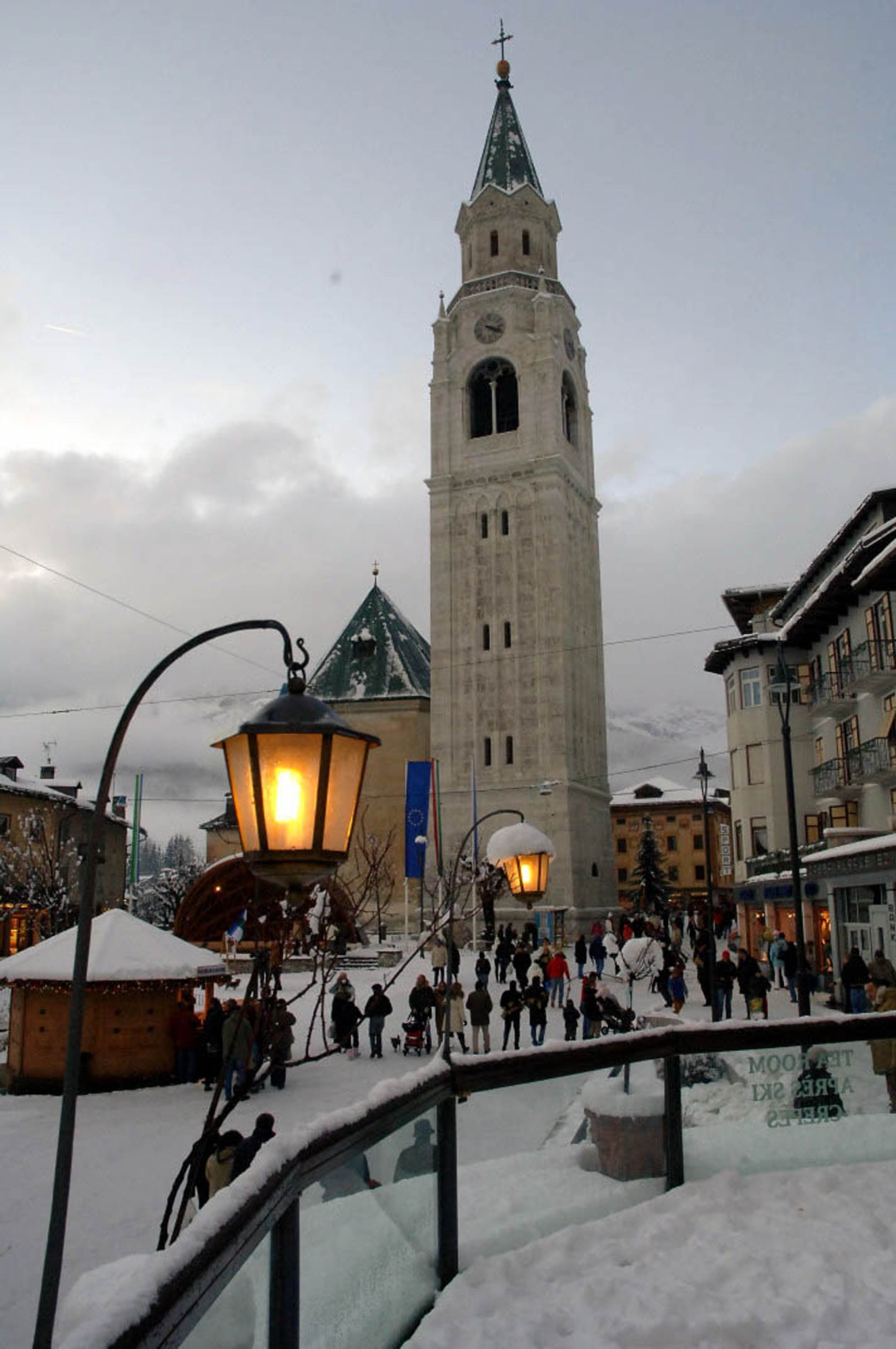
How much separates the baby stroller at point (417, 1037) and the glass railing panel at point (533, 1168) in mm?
14634

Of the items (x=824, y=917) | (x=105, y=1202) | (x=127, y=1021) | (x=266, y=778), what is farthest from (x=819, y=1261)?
(x=824, y=917)

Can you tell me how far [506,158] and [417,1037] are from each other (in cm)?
6436

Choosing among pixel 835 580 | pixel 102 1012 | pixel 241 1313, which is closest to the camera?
pixel 241 1313

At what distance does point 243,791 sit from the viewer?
4688 mm

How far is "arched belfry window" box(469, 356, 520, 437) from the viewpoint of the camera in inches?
2511

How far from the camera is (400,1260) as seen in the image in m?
4.66

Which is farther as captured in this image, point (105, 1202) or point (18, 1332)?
point (105, 1202)

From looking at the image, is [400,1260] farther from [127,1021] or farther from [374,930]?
[374,930]

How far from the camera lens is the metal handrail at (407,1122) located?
8.51ft

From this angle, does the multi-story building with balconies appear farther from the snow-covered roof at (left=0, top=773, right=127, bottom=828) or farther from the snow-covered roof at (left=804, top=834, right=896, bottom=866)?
the snow-covered roof at (left=0, top=773, right=127, bottom=828)

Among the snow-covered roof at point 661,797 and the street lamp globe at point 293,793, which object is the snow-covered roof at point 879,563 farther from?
the snow-covered roof at point 661,797

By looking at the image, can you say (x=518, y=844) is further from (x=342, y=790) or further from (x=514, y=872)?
(x=342, y=790)

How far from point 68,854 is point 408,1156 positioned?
171 ft

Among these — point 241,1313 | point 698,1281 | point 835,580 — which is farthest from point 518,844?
point 835,580
